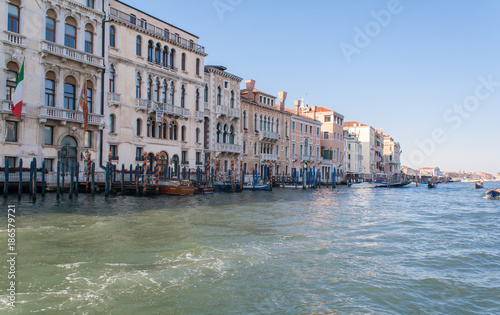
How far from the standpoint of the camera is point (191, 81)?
2975cm

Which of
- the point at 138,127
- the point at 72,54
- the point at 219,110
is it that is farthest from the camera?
the point at 219,110

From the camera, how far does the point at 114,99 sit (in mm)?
24141

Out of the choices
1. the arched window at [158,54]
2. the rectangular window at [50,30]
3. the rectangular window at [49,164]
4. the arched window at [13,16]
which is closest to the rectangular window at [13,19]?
the arched window at [13,16]

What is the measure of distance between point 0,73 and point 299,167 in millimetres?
32889

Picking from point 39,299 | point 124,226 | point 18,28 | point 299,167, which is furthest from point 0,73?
point 299,167

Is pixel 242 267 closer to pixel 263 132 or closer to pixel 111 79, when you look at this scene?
pixel 111 79

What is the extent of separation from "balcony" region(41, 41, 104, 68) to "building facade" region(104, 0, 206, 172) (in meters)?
1.18

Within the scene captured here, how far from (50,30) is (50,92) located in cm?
320

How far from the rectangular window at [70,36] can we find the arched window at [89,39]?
736mm

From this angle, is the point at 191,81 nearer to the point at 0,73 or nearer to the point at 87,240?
the point at 0,73

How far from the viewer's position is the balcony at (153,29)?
2439 cm

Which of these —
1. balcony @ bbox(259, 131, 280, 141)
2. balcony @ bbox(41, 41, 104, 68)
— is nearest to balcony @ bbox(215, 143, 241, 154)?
balcony @ bbox(259, 131, 280, 141)

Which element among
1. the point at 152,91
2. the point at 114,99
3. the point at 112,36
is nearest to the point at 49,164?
the point at 114,99

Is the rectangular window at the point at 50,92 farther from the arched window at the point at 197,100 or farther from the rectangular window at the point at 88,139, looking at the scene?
the arched window at the point at 197,100
